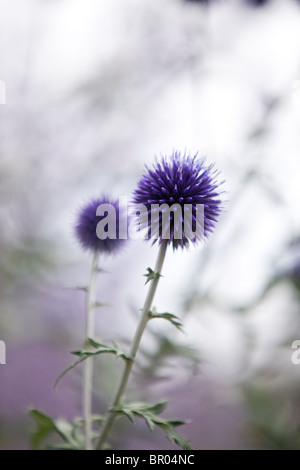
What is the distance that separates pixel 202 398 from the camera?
2.26 ft

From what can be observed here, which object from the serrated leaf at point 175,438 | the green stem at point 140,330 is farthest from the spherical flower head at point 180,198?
the serrated leaf at point 175,438

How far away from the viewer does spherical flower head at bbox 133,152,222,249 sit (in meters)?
0.34

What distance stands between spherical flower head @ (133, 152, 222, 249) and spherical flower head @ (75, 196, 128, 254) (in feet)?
0.27

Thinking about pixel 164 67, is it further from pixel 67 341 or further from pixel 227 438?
pixel 227 438

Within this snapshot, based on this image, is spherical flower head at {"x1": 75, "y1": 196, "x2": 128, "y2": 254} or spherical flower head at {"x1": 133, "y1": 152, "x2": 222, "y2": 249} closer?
spherical flower head at {"x1": 133, "y1": 152, "x2": 222, "y2": 249}

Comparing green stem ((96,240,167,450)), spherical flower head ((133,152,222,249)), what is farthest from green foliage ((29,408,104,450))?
spherical flower head ((133,152,222,249))

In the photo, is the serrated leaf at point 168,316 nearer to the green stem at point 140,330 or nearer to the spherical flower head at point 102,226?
the green stem at point 140,330

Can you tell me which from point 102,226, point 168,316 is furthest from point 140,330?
point 102,226

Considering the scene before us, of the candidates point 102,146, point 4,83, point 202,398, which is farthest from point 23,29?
point 202,398

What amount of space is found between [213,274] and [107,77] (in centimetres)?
54

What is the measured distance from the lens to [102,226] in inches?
17.8

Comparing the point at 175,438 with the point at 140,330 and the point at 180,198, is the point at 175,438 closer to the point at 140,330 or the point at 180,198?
the point at 140,330

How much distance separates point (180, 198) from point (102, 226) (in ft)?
0.43

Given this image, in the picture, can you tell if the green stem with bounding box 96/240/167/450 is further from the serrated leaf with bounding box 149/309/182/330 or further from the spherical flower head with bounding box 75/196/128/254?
the spherical flower head with bounding box 75/196/128/254
